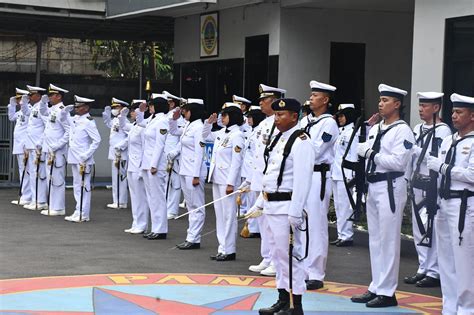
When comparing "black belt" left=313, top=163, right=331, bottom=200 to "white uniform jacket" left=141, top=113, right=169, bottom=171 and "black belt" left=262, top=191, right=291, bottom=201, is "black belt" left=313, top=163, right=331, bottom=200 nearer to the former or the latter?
"black belt" left=262, top=191, right=291, bottom=201

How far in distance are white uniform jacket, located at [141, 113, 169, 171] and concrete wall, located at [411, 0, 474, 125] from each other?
4.51 m

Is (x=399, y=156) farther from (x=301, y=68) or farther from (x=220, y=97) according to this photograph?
(x=220, y=97)

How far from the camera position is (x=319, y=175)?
396 inches

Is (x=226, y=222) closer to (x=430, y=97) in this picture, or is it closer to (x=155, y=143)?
(x=155, y=143)

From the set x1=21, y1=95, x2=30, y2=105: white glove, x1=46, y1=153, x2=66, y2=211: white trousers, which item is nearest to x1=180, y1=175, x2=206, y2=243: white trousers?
x1=46, y1=153, x2=66, y2=211: white trousers

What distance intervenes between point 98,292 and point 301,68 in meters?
12.3

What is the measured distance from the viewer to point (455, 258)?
845 cm

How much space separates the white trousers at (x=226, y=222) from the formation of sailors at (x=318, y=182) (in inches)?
0.5

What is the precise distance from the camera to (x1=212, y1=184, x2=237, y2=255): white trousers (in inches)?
469

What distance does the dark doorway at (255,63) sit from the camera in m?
21.6

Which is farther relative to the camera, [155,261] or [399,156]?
[155,261]

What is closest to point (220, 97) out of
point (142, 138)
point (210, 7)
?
point (210, 7)

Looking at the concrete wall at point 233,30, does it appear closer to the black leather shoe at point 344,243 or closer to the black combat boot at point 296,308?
the black leather shoe at point 344,243

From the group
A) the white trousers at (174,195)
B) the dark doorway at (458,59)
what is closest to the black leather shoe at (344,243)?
the dark doorway at (458,59)
